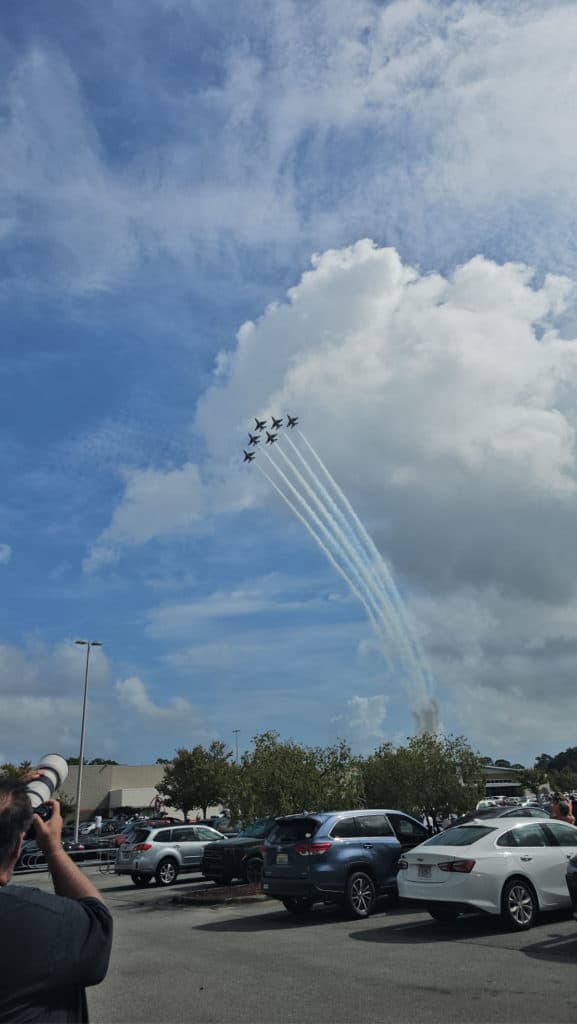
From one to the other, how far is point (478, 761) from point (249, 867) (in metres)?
21.2

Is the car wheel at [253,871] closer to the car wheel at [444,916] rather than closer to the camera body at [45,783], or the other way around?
the car wheel at [444,916]

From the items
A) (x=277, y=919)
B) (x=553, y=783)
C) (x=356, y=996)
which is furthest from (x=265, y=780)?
(x=553, y=783)

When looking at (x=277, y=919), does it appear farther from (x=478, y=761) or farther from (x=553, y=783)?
(x=553, y=783)

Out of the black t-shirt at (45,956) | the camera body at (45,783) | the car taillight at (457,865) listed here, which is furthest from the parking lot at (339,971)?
the black t-shirt at (45,956)

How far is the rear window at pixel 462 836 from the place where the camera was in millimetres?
11945

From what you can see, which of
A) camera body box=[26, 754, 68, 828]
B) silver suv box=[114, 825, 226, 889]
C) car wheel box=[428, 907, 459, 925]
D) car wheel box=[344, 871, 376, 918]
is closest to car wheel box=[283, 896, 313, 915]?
car wheel box=[344, 871, 376, 918]

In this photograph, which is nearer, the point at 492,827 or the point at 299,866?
the point at 492,827

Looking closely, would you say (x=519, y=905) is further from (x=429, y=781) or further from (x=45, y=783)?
(x=429, y=781)

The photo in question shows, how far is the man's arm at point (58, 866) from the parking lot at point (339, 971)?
5.69m

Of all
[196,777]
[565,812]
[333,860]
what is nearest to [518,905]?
[333,860]

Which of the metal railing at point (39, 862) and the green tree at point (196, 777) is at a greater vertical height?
the green tree at point (196, 777)

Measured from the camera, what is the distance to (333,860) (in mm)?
13664

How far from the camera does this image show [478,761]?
3788cm

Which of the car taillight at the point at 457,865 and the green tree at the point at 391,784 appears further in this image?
the green tree at the point at 391,784
